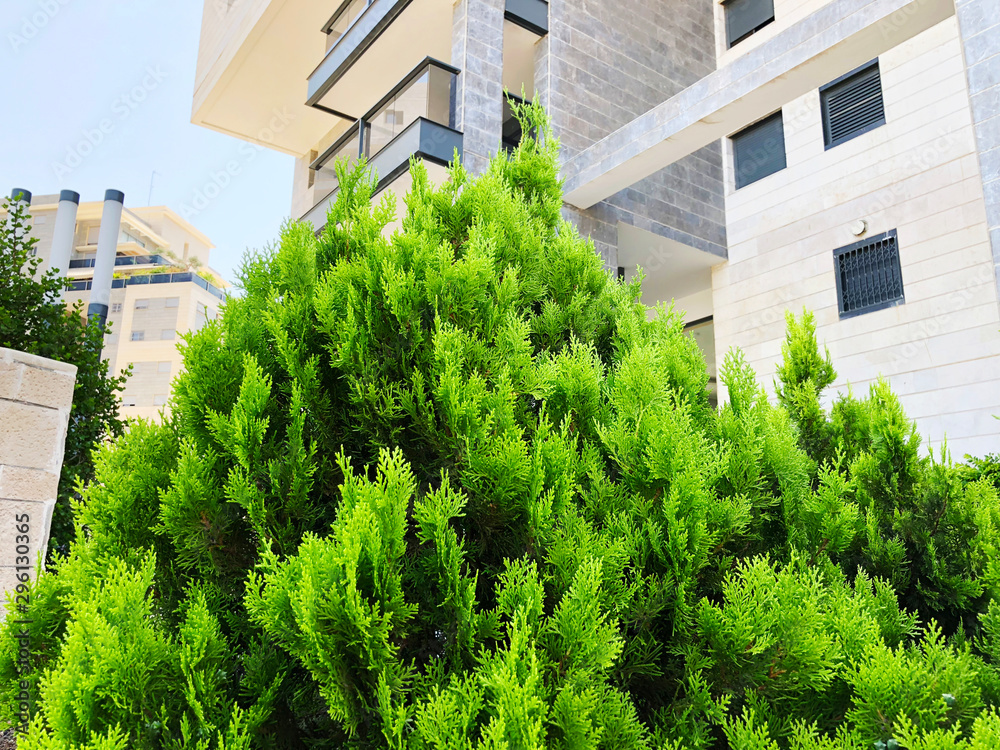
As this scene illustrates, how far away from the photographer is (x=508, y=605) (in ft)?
6.23

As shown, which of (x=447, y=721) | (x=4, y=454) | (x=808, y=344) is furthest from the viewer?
(x=808, y=344)

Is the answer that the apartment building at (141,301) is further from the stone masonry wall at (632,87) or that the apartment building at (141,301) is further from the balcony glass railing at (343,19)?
the stone masonry wall at (632,87)

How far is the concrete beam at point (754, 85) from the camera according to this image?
7.38 metres

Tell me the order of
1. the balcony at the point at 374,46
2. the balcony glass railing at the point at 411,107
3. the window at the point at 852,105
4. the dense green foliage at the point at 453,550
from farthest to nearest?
1. the balcony at the point at 374,46
2. the window at the point at 852,105
3. the balcony glass railing at the point at 411,107
4. the dense green foliage at the point at 453,550

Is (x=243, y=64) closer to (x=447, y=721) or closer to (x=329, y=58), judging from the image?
(x=329, y=58)

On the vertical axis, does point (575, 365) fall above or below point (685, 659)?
above

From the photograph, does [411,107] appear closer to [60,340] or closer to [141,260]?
[60,340]

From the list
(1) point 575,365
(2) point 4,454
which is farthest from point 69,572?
(2) point 4,454

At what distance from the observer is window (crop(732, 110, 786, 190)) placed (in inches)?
509

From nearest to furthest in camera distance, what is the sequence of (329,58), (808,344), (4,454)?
(4,454), (808,344), (329,58)

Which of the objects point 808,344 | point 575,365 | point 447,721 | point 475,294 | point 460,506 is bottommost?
point 447,721

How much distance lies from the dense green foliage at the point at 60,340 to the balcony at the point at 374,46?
7158mm

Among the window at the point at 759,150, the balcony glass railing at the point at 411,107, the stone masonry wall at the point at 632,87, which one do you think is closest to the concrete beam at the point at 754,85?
the stone masonry wall at the point at 632,87

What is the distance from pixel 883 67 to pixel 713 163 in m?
3.16
